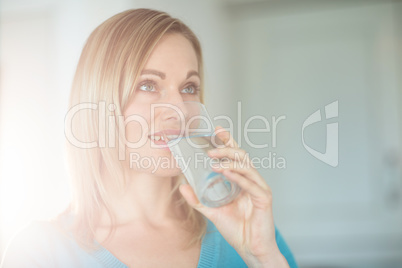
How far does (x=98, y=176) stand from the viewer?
0.61 metres

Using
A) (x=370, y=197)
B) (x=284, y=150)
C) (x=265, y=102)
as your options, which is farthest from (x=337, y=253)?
(x=265, y=102)

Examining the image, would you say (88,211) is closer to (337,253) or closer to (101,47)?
(101,47)

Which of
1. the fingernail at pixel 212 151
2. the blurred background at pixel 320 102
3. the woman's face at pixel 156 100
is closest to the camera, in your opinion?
the fingernail at pixel 212 151

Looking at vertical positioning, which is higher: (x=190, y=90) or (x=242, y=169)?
(x=190, y=90)

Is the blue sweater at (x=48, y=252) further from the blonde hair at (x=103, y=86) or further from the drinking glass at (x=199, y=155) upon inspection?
the drinking glass at (x=199, y=155)

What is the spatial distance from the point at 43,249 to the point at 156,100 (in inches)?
11.3

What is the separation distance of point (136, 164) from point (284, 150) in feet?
1.49

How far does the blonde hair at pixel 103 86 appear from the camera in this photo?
57cm

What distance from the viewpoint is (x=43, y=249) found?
1.80ft

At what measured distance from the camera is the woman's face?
56 cm

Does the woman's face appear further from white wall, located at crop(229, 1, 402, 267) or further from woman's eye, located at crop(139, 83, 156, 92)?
white wall, located at crop(229, 1, 402, 267)

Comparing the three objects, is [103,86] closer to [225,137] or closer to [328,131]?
[225,137]

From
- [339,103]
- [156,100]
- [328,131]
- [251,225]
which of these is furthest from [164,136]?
[339,103]

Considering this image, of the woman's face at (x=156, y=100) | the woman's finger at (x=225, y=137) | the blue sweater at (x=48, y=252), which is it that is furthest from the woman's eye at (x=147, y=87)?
the blue sweater at (x=48, y=252)
